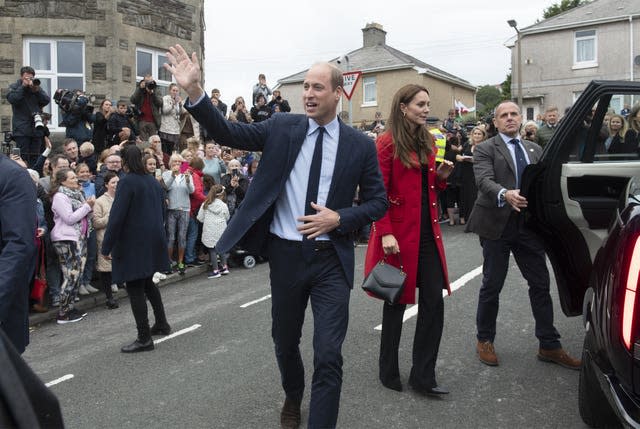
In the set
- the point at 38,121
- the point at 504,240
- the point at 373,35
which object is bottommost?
the point at 504,240

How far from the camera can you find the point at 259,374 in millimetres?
5113

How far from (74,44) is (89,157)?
4.82 metres

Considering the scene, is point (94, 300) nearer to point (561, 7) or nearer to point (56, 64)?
point (56, 64)

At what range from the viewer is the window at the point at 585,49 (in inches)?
1352

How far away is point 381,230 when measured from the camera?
4.51m

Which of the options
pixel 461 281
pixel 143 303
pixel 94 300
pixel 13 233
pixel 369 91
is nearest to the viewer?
pixel 13 233

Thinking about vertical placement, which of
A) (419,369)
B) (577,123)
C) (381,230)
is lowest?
(419,369)

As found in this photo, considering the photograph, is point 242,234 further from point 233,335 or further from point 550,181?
point 233,335

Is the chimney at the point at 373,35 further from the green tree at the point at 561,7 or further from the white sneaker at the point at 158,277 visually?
the white sneaker at the point at 158,277

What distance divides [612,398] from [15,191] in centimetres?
299

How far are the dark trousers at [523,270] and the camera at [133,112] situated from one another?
31.7 ft

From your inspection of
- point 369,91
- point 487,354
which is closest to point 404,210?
point 487,354

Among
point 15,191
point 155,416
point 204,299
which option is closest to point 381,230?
point 155,416

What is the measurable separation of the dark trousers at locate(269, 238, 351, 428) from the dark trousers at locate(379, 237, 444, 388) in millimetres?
989
